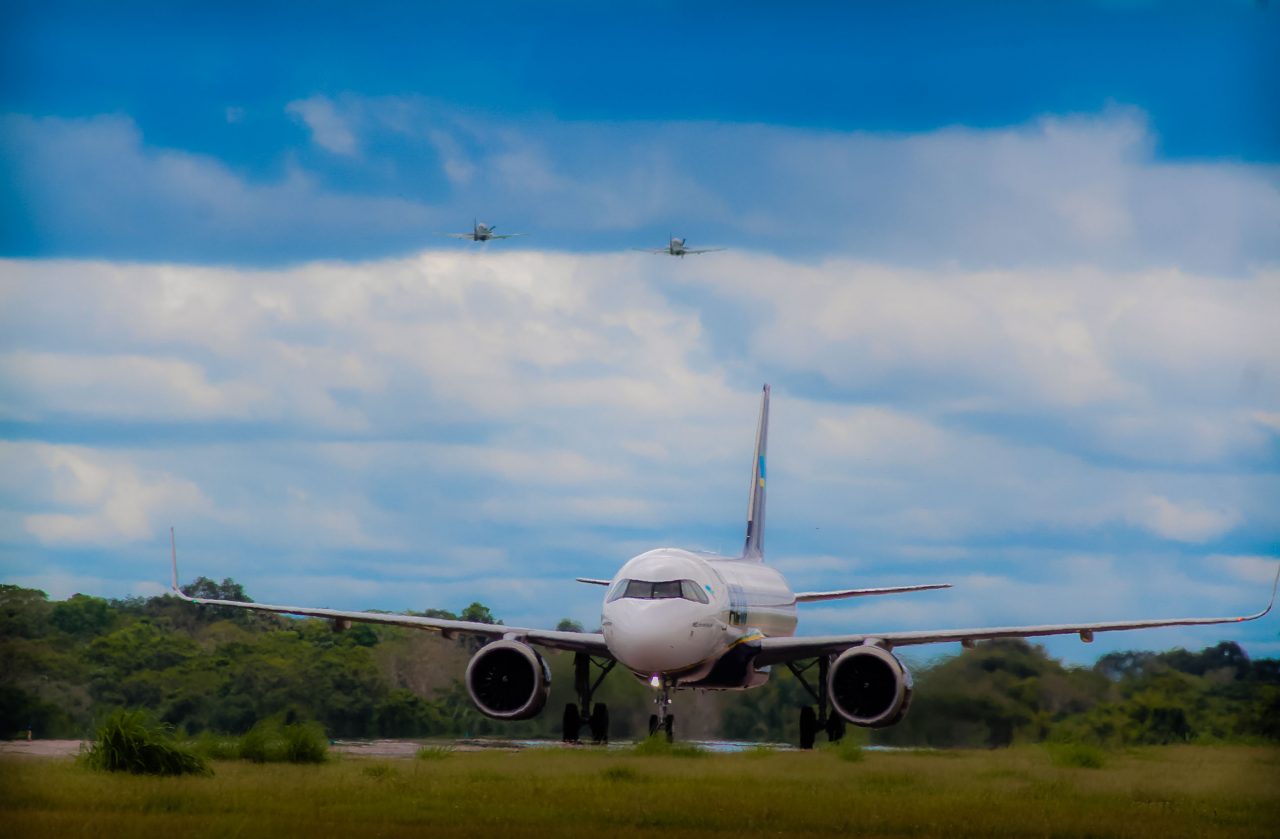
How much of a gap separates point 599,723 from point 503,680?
3342 millimetres

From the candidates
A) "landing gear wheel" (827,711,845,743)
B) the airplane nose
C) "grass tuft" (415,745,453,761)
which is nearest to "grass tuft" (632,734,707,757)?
the airplane nose

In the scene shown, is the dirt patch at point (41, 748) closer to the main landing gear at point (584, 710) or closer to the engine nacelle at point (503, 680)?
the engine nacelle at point (503, 680)

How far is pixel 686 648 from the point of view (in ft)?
114

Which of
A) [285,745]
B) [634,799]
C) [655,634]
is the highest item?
[655,634]

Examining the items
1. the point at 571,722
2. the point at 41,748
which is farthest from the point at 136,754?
Answer: the point at 571,722

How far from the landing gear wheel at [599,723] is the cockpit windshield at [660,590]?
428 cm

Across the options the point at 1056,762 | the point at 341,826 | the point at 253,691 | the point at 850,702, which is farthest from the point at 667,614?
the point at 341,826

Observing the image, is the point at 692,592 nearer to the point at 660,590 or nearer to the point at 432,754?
the point at 660,590

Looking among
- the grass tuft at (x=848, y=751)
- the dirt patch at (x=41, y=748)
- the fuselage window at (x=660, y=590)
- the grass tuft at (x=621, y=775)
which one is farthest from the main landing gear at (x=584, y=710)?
the grass tuft at (x=621, y=775)

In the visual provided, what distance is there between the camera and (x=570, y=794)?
23.3m

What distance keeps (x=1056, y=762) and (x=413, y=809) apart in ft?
48.5

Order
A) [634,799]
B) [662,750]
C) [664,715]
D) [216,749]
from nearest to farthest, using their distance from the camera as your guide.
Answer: [634,799], [216,749], [662,750], [664,715]

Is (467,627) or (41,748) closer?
(41,748)

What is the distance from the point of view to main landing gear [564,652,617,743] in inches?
1515
